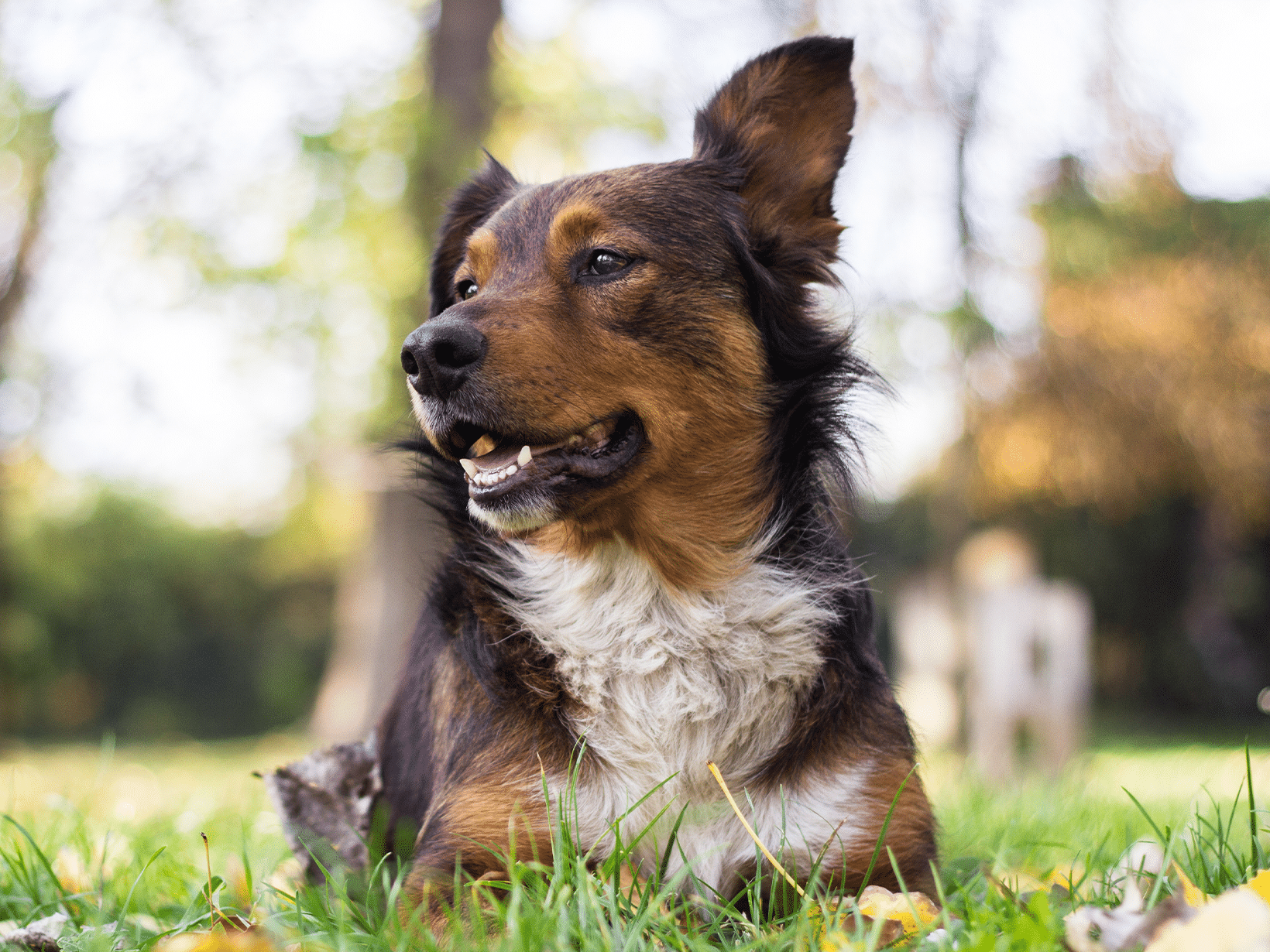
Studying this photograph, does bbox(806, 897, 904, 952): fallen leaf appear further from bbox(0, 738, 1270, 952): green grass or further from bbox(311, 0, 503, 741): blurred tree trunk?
bbox(311, 0, 503, 741): blurred tree trunk

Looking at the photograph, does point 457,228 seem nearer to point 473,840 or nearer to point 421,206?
point 473,840

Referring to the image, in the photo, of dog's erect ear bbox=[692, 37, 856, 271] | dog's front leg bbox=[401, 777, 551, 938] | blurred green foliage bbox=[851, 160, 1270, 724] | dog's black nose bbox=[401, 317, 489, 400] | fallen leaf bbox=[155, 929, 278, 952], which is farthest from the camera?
blurred green foliage bbox=[851, 160, 1270, 724]

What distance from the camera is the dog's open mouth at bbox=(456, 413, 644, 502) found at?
240 cm

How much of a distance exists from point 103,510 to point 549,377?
16111 mm

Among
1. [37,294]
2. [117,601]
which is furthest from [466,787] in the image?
[117,601]

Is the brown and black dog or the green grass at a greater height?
the brown and black dog

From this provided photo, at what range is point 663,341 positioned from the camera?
257cm

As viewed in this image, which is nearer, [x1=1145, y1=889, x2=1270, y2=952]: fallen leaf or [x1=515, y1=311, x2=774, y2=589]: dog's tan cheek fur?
[x1=1145, y1=889, x2=1270, y2=952]: fallen leaf

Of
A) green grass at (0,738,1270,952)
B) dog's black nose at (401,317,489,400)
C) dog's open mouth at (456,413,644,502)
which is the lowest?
green grass at (0,738,1270,952)

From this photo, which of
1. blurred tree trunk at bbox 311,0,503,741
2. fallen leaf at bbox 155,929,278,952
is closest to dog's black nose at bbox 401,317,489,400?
fallen leaf at bbox 155,929,278,952

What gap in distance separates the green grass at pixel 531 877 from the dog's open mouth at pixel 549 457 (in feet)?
2.80

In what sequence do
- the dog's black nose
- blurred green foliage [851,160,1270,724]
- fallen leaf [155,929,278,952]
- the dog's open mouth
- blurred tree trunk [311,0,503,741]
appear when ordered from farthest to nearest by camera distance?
1. blurred green foliage [851,160,1270,724]
2. blurred tree trunk [311,0,503,741]
3. the dog's open mouth
4. the dog's black nose
5. fallen leaf [155,929,278,952]

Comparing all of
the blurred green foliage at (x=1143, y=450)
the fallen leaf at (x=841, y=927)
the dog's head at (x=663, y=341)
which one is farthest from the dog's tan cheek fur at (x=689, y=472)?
the blurred green foliage at (x=1143, y=450)

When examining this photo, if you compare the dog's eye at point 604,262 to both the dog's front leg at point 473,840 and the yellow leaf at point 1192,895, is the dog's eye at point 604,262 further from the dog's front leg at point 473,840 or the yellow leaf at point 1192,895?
the yellow leaf at point 1192,895
